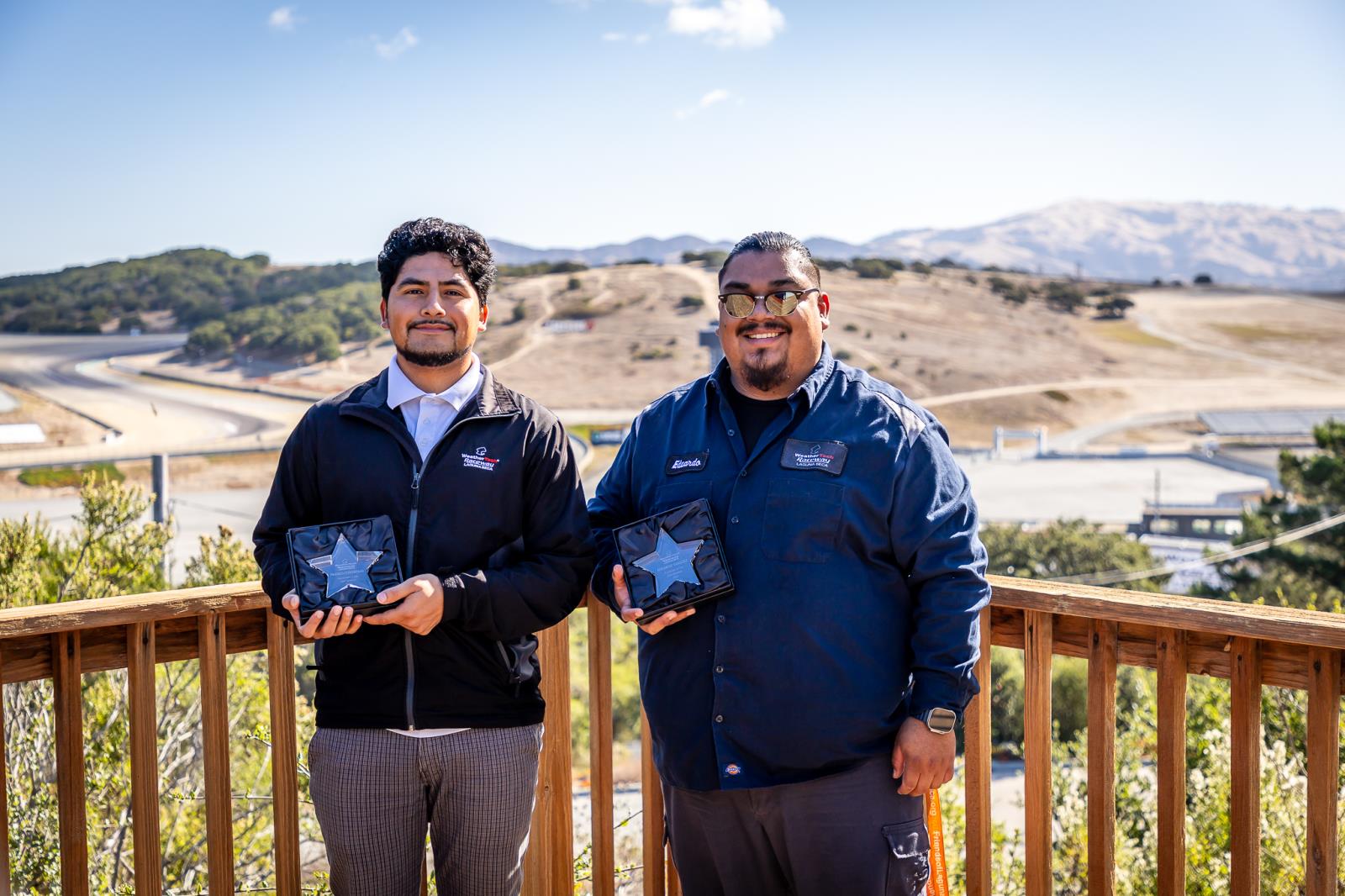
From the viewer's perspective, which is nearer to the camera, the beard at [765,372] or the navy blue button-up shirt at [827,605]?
the navy blue button-up shirt at [827,605]

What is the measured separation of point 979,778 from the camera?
102 inches

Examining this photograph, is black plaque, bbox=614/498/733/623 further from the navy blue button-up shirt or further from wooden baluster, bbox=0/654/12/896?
wooden baluster, bbox=0/654/12/896

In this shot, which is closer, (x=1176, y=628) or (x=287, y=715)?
(x=1176, y=628)

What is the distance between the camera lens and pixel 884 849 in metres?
2.18

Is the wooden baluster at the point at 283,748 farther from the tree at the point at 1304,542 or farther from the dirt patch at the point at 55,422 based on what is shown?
the dirt patch at the point at 55,422

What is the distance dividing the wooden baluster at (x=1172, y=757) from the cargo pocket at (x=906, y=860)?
2.06ft

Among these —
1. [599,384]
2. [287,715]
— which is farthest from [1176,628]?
[599,384]

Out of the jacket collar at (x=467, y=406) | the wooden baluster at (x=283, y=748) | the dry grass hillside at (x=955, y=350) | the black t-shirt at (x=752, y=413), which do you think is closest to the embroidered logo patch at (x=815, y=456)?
the black t-shirt at (x=752, y=413)

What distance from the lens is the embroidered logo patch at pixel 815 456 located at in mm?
2262

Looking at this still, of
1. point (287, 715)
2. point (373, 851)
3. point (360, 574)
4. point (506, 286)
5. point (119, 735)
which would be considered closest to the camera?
point (360, 574)

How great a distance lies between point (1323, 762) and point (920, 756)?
2.87ft

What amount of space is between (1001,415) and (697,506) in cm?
7377

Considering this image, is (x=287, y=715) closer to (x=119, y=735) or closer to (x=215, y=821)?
(x=215, y=821)

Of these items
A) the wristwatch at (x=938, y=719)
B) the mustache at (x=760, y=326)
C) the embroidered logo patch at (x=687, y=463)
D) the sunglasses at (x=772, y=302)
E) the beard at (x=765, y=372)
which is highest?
the sunglasses at (x=772, y=302)
